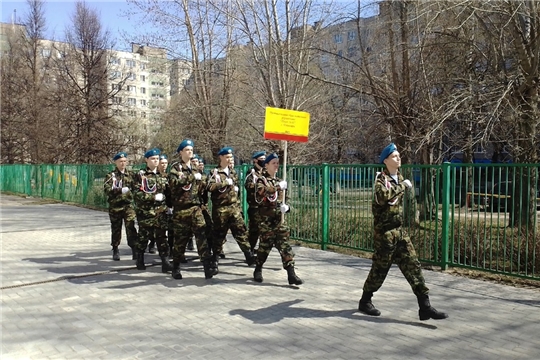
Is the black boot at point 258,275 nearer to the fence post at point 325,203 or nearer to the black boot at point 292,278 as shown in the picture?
the black boot at point 292,278

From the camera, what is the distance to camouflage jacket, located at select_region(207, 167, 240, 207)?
698cm

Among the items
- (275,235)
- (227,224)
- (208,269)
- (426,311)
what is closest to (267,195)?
(275,235)

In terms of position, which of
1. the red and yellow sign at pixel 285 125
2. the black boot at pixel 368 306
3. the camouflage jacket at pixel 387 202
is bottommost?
the black boot at pixel 368 306

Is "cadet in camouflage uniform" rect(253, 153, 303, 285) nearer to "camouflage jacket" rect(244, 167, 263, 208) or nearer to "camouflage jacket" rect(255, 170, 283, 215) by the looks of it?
"camouflage jacket" rect(255, 170, 283, 215)

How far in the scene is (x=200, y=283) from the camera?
6.79 m

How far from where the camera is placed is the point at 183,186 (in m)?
6.76

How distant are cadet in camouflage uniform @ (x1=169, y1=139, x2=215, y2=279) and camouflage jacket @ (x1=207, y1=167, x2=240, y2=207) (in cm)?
17

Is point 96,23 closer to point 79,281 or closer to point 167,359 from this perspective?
point 79,281

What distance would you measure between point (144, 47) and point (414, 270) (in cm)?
1464

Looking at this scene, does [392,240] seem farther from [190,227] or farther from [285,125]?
[285,125]

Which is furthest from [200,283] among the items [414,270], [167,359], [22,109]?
[22,109]

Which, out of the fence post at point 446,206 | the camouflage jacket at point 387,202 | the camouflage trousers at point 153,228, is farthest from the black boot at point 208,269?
the fence post at point 446,206

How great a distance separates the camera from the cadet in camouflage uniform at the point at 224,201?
7.05m

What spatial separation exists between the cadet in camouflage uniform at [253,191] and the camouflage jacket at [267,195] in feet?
A: 0.48
